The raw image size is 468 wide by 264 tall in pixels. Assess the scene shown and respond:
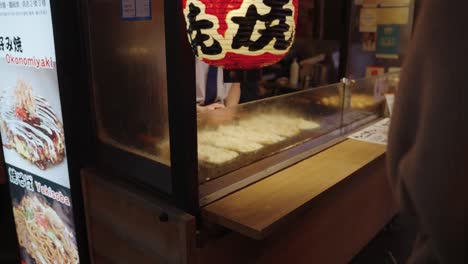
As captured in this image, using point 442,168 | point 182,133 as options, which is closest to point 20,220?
point 182,133

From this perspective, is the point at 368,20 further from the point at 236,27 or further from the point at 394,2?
the point at 236,27

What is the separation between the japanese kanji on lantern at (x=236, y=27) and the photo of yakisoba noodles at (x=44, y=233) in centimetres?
175

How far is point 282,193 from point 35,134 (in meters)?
1.67

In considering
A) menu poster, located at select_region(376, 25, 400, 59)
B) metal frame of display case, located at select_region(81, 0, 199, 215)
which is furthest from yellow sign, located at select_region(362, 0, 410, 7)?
metal frame of display case, located at select_region(81, 0, 199, 215)

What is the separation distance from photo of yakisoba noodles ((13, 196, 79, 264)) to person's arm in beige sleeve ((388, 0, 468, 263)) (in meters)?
2.47

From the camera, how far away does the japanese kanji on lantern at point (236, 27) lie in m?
1.72

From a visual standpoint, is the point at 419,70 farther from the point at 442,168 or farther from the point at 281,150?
the point at 281,150

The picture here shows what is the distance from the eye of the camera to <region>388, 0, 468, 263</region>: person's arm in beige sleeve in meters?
0.84

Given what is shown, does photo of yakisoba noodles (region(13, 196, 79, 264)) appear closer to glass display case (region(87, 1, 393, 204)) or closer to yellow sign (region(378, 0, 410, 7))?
glass display case (region(87, 1, 393, 204))

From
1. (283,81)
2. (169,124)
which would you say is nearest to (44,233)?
(169,124)

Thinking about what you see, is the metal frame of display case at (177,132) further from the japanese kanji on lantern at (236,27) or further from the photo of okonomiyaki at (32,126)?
the photo of okonomiyaki at (32,126)

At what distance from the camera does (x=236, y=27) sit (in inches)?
68.1

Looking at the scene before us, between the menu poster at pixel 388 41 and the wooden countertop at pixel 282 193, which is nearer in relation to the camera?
the wooden countertop at pixel 282 193

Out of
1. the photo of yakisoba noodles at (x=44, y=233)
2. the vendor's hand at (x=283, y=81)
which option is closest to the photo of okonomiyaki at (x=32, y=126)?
the photo of yakisoba noodles at (x=44, y=233)
